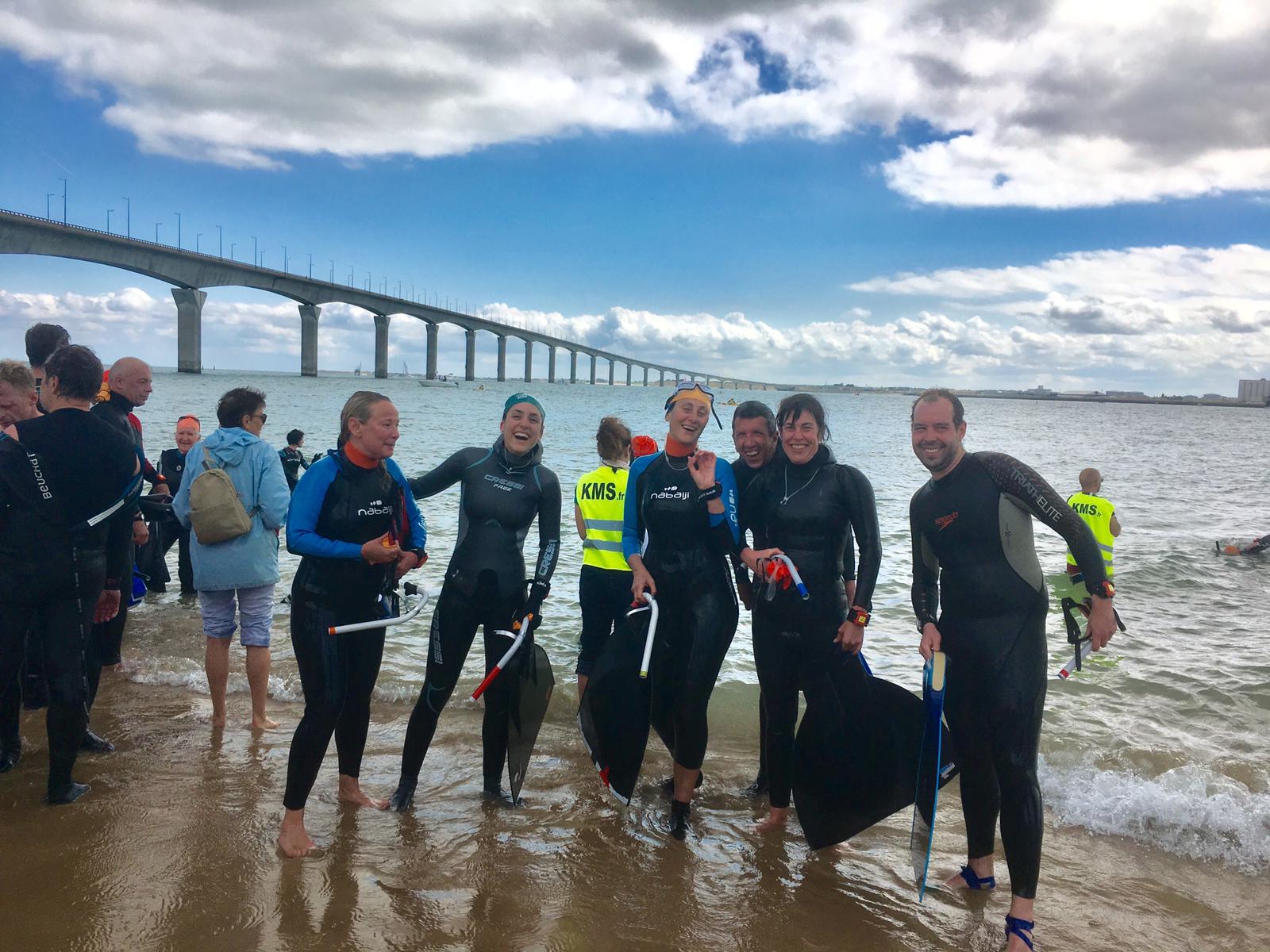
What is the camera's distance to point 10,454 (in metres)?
3.71

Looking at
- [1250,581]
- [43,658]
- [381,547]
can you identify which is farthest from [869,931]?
[1250,581]

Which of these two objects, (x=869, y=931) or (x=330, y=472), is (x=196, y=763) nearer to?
(x=330, y=472)

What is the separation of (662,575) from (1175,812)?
332 centimetres

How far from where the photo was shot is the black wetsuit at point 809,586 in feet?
12.9

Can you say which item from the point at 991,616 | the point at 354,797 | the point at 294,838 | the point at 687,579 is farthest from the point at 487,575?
the point at 991,616

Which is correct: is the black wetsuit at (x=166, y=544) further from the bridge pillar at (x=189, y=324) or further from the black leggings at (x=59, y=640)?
the bridge pillar at (x=189, y=324)

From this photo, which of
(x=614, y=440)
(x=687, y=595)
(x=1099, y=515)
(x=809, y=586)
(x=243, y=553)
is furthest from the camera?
(x=1099, y=515)

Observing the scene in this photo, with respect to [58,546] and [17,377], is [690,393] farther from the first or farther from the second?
[17,377]

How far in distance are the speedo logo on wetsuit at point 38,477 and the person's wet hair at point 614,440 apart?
3345mm

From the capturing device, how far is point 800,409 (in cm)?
400

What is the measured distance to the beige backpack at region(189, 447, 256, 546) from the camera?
4.81 meters

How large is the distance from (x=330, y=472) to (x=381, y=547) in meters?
0.43

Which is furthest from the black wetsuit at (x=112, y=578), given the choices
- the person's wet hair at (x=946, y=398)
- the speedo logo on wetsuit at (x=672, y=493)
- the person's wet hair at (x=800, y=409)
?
the person's wet hair at (x=946, y=398)

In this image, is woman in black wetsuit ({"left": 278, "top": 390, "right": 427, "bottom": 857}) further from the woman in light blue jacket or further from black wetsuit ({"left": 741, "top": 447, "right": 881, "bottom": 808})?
black wetsuit ({"left": 741, "top": 447, "right": 881, "bottom": 808})
